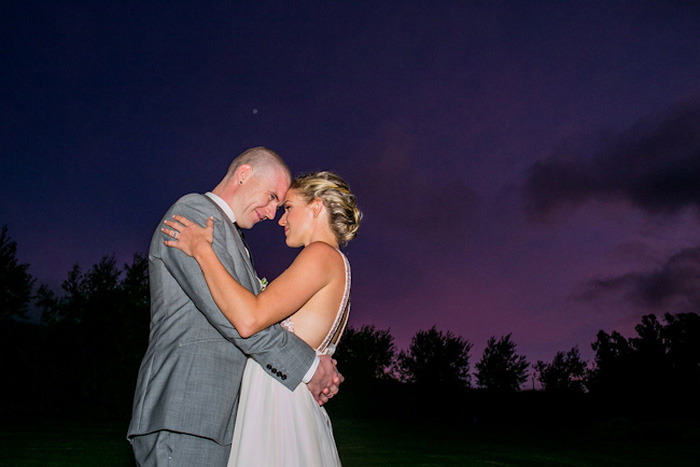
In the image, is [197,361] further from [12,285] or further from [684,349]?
[684,349]

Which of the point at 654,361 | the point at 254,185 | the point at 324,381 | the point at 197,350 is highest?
the point at 654,361

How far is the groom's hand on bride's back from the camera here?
3.66 meters

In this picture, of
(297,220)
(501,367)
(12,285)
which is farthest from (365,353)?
(297,220)

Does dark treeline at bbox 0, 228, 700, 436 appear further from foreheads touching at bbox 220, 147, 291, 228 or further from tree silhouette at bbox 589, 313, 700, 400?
foreheads touching at bbox 220, 147, 291, 228

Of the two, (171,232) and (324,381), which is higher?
(171,232)

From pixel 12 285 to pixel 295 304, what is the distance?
44898 mm

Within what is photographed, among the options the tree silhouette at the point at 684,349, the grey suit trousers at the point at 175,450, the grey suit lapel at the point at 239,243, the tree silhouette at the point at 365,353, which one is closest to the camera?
the grey suit trousers at the point at 175,450

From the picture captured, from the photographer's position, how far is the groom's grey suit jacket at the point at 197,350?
3.10 meters

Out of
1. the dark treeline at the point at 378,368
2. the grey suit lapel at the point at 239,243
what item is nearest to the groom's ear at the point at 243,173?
the grey suit lapel at the point at 239,243

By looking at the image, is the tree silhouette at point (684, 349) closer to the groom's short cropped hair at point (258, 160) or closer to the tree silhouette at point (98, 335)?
the tree silhouette at point (98, 335)

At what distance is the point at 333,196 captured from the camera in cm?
429

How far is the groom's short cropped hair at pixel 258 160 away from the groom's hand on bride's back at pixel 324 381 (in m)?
1.48

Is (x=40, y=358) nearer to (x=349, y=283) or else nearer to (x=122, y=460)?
(x=122, y=460)

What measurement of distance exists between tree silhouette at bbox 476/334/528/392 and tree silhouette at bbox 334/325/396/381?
653 inches
